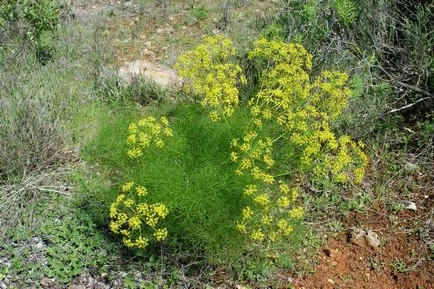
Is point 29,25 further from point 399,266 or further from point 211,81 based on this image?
point 399,266

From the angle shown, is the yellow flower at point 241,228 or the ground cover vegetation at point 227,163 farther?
the ground cover vegetation at point 227,163

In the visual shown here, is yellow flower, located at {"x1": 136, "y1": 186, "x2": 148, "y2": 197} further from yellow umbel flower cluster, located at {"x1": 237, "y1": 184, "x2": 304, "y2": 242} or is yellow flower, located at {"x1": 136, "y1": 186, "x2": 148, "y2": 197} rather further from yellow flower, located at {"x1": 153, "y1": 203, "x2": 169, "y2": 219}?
yellow umbel flower cluster, located at {"x1": 237, "y1": 184, "x2": 304, "y2": 242}

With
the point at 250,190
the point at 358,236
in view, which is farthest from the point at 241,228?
the point at 358,236

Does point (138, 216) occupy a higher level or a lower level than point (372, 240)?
higher

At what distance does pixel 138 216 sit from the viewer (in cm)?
303

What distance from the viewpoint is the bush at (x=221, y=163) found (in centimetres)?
316

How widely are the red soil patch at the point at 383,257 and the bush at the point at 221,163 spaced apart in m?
0.38

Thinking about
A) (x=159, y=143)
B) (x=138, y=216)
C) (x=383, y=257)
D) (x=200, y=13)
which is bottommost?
(x=383, y=257)

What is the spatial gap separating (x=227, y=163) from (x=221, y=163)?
4 cm

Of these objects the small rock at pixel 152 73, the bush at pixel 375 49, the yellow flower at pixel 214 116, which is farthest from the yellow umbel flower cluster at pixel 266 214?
the small rock at pixel 152 73

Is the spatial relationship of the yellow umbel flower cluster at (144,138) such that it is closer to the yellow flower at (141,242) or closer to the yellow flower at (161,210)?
the yellow flower at (161,210)

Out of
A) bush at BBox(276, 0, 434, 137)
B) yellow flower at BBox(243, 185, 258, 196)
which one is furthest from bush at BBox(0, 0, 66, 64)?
yellow flower at BBox(243, 185, 258, 196)

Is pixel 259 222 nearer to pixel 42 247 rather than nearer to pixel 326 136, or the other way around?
pixel 326 136

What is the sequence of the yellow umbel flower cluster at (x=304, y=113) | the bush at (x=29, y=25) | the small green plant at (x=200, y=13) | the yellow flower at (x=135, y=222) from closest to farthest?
the yellow flower at (x=135, y=222), the yellow umbel flower cluster at (x=304, y=113), the bush at (x=29, y=25), the small green plant at (x=200, y=13)
